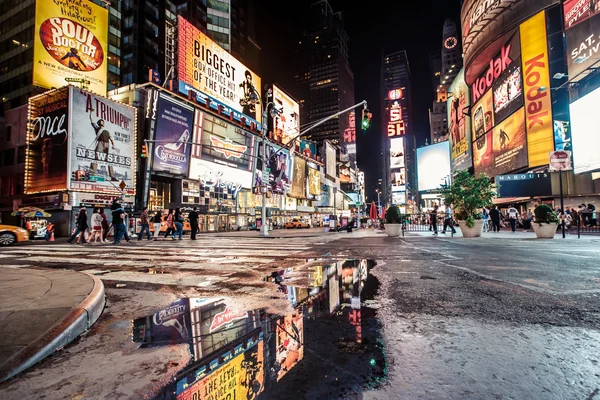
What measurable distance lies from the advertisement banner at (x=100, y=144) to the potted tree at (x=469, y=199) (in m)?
27.5

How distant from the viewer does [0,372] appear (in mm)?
1780

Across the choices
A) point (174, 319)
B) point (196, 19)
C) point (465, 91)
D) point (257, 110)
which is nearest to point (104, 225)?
point (174, 319)

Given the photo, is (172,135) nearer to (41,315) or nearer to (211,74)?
(211,74)

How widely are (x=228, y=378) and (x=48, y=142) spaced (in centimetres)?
3264

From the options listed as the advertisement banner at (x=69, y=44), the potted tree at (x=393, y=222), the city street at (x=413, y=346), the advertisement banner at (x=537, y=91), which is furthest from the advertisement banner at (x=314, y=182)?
the city street at (x=413, y=346)

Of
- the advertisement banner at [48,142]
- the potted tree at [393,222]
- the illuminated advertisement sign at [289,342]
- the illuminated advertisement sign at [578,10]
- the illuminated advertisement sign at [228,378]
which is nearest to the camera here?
the illuminated advertisement sign at [228,378]

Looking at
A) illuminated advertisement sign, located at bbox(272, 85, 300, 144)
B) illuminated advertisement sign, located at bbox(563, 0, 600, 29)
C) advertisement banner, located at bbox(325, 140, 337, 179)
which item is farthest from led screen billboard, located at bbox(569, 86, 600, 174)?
advertisement banner, located at bbox(325, 140, 337, 179)

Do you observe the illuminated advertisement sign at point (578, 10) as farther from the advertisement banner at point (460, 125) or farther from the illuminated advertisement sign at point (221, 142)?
the illuminated advertisement sign at point (221, 142)

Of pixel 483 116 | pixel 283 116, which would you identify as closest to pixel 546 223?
pixel 483 116

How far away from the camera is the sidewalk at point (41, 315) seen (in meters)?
1.99

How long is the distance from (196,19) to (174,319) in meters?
61.8

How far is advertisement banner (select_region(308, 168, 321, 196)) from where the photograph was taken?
7038cm

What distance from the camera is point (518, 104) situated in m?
31.2

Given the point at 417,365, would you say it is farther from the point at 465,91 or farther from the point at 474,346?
the point at 465,91
